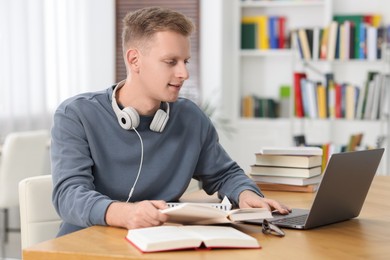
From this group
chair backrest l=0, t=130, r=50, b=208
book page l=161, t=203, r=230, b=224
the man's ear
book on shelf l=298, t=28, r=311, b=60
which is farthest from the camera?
book on shelf l=298, t=28, r=311, b=60

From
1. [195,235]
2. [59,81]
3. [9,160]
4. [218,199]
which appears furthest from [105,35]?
[195,235]

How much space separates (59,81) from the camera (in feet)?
19.9

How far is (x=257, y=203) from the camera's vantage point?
6.90 feet

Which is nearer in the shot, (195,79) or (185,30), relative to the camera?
(185,30)

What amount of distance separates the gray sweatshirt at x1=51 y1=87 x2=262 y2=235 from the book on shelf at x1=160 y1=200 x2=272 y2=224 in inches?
9.2

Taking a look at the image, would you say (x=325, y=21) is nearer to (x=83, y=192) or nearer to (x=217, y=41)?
(x=217, y=41)

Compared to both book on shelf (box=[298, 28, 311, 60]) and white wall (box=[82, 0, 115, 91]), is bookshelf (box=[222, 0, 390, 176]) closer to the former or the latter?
book on shelf (box=[298, 28, 311, 60])

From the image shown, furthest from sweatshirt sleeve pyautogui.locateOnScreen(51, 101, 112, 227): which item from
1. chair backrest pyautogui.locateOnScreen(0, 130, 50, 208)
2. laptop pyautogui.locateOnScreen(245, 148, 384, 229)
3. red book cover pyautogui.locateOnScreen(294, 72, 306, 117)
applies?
red book cover pyautogui.locateOnScreen(294, 72, 306, 117)

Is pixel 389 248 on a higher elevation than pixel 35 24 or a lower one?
lower

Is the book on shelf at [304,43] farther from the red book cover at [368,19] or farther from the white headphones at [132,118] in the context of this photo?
the white headphones at [132,118]

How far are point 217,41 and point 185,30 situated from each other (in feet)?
13.8

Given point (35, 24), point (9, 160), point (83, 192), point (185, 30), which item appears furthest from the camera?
point (35, 24)

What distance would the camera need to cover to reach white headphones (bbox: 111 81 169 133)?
2.18 metres

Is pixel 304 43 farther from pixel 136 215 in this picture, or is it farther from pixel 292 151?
pixel 136 215
